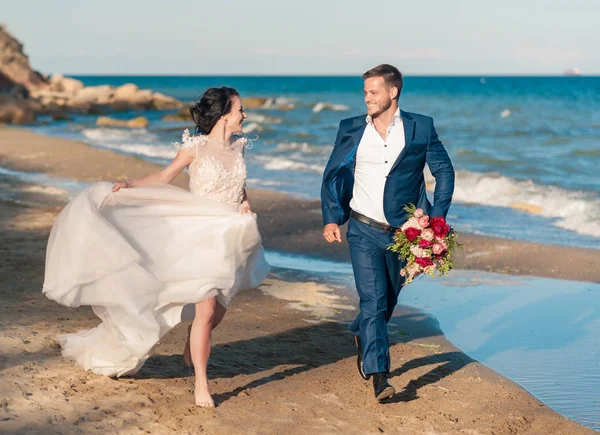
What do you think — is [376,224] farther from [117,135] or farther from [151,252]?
[117,135]

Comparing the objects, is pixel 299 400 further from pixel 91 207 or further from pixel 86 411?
pixel 91 207

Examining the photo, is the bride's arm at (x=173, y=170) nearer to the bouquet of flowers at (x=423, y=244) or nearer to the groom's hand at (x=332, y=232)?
the groom's hand at (x=332, y=232)

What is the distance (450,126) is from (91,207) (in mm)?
39468

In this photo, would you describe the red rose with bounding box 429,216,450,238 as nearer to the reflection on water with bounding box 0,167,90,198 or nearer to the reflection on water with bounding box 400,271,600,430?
the reflection on water with bounding box 400,271,600,430

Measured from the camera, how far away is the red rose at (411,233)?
5602mm

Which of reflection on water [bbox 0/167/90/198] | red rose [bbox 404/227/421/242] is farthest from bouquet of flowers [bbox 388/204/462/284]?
reflection on water [bbox 0/167/90/198]

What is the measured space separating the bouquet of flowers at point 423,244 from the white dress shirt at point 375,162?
28 cm

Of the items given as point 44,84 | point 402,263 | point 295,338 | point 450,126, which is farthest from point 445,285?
point 44,84

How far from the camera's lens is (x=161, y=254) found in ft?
17.9

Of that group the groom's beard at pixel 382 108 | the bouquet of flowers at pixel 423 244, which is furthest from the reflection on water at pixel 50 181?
the bouquet of flowers at pixel 423 244

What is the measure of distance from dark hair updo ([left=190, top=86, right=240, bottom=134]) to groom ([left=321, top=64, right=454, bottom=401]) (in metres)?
0.83

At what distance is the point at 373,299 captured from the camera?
5844 millimetres

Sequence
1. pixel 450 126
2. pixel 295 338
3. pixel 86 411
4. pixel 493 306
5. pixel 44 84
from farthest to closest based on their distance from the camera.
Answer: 1. pixel 44 84
2. pixel 450 126
3. pixel 493 306
4. pixel 295 338
5. pixel 86 411

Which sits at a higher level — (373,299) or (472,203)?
(373,299)
